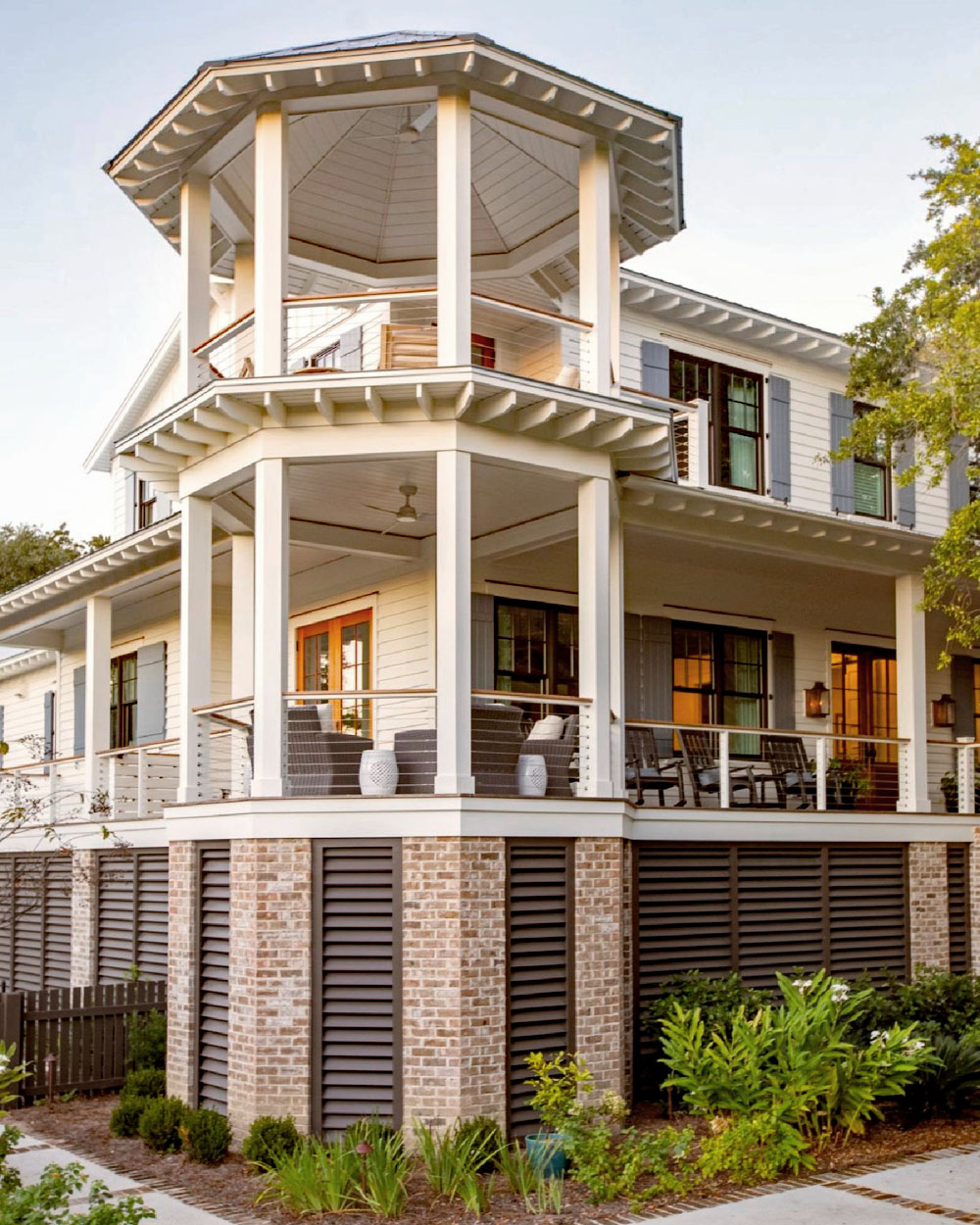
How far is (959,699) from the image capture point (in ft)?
64.6

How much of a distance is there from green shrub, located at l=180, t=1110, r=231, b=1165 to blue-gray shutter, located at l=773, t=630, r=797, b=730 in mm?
9440

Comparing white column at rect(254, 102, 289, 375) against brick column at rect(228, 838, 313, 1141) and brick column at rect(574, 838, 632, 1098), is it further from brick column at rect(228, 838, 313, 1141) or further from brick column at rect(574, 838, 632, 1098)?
brick column at rect(574, 838, 632, 1098)

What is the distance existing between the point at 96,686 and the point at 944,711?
36.8 ft

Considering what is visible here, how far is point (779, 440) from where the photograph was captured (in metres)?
17.6

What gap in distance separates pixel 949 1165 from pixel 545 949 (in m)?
3.29

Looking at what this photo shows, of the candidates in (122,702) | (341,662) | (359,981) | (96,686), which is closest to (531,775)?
(359,981)

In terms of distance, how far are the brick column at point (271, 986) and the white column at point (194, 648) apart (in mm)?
1534

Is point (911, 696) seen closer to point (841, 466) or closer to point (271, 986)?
point (841, 466)

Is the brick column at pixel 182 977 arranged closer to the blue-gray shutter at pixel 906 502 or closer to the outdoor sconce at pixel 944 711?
the blue-gray shutter at pixel 906 502

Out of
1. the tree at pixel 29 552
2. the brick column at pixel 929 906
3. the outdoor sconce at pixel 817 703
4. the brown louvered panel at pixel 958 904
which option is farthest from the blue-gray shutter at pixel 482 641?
the tree at pixel 29 552

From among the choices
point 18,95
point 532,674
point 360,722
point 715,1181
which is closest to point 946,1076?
point 715,1181

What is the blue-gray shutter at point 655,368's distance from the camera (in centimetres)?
1653

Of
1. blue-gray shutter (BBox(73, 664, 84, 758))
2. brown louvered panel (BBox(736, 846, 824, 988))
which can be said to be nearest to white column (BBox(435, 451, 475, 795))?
brown louvered panel (BBox(736, 846, 824, 988))

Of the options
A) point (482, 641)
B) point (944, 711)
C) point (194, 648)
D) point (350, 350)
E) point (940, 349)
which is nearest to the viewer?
point (194, 648)
